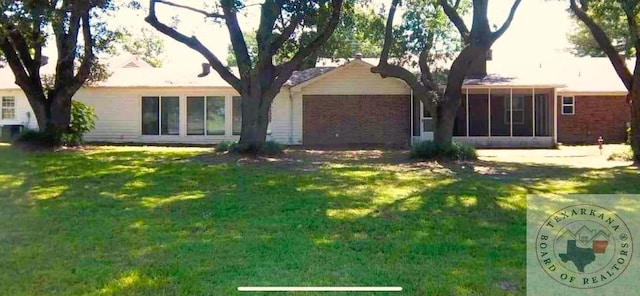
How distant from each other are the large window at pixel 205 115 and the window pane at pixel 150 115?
4.59 feet

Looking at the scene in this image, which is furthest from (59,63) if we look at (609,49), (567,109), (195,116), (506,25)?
(567,109)

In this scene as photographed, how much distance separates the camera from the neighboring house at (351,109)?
23750 mm

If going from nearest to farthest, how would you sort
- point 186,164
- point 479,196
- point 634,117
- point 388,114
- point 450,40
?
point 479,196 → point 186,164 → point 634,117 → point 450,40 → point 388,114

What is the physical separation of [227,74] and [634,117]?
36.1ft

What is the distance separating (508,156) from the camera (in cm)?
1888

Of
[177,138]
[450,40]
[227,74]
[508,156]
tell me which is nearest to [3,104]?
[177,138]

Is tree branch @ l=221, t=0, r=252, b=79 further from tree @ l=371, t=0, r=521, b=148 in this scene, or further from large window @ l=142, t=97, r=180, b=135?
large window @ l=142, t=97, r=180, b=135

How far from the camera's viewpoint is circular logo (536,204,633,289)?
16.7 feet

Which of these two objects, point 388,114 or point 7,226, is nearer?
point 7,226

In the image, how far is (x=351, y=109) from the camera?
78.3ft

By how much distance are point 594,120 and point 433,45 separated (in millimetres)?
10174

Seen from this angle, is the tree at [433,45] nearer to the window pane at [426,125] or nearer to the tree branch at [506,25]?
the tree branch at [506,25]

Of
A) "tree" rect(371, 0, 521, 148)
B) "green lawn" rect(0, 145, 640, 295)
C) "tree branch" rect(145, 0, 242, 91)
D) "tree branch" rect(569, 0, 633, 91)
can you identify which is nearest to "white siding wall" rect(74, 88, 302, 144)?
"tree branch" rect(145, 0, 242, 91)

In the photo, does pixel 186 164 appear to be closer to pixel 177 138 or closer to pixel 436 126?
pixel 436 126
